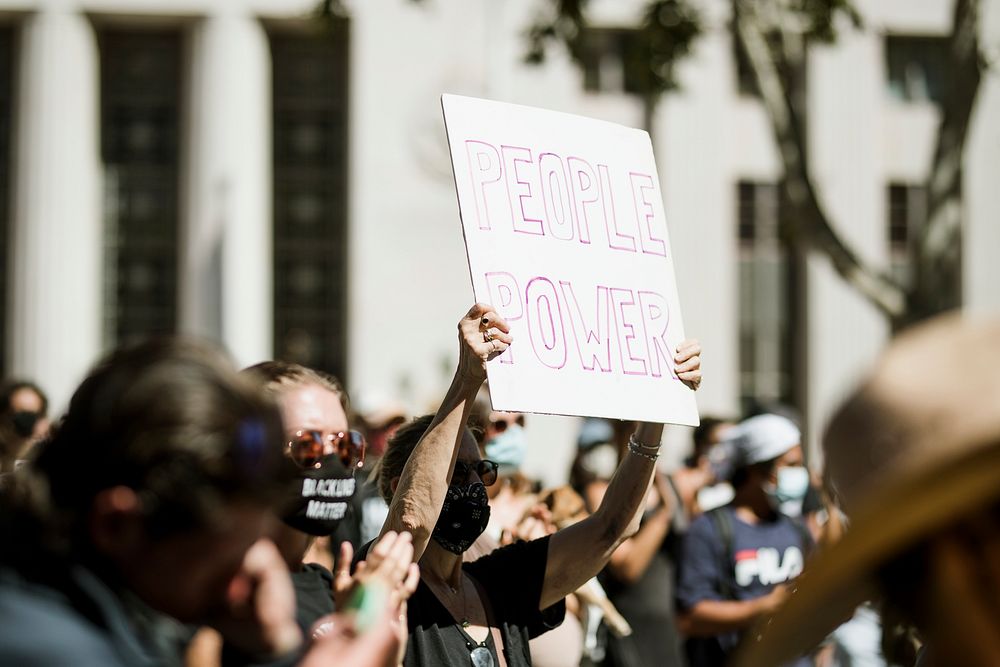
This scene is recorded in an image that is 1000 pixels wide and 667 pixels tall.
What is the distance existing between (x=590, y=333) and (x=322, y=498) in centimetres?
83

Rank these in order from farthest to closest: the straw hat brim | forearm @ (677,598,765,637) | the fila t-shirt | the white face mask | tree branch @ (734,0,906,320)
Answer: tree branch @ (734,0,906,320), the white face mask, the fila t-shirt, forearm @ (677,598,765,637), the straw hat brim

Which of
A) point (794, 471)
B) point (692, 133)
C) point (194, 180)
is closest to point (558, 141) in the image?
point (794, 471)

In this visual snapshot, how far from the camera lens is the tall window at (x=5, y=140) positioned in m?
28.0

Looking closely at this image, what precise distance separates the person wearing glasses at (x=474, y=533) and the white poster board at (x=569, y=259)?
0.26ft

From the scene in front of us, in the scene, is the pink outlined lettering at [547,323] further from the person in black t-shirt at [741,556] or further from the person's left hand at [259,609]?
the person in black t-shirt at [741,556]

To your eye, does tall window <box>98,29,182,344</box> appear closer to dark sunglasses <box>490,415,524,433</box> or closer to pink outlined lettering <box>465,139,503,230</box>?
dark sunglasses <box>490,415,524,433</box>

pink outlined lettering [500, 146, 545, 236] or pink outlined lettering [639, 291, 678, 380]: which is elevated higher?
pink outlined lettering [500, 146, 545, 236]

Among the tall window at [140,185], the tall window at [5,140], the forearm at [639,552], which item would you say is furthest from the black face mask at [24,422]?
the tall window at [5,140]

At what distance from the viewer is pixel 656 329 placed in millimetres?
3879

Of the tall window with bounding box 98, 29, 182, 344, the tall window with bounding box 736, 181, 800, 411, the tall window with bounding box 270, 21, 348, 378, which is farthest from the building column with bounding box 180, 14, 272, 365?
the tall window with bounding box 736, 181, 800, 411

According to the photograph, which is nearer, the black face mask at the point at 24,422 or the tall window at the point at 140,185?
the black face mask at the point at 24,422

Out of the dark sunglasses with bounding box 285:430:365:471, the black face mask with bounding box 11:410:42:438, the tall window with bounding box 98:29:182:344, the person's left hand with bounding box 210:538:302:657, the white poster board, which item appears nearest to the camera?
the person's left hand with bounding box 210:538:302:657

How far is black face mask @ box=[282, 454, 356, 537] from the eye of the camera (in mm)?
3256

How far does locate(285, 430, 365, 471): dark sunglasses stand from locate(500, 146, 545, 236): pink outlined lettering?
680mm
